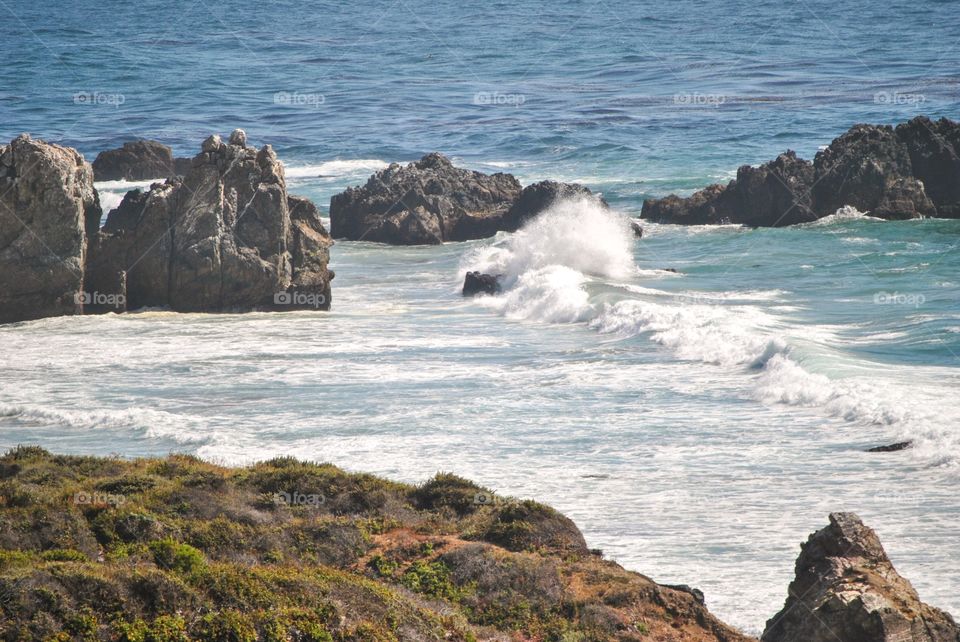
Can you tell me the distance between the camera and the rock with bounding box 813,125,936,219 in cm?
4656

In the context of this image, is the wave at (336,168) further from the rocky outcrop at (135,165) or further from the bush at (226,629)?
the bush at (226,629)

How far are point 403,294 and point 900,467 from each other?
21.0m

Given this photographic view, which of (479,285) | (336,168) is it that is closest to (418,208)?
(479,285)

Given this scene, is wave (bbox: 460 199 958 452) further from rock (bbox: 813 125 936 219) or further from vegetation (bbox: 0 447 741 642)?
vegetation (bbox: 0 447 741 642)

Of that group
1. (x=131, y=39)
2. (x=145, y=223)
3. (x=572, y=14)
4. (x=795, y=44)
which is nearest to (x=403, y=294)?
(x=145, y=223)

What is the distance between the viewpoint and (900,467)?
18734 millimetres

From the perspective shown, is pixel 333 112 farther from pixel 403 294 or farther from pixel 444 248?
pixel 403 294

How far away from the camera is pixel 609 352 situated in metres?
28.4

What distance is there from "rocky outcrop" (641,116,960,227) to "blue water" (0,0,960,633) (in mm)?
1301

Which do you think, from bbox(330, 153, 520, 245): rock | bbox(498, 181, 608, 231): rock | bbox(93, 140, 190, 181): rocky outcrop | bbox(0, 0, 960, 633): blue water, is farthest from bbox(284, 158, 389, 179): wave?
bbox(498, 181, 608, 231): rock

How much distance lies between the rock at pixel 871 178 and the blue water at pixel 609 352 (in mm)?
1179

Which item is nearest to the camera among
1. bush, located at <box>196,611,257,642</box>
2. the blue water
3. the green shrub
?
bush, located at <box>196,611,257,642</box>

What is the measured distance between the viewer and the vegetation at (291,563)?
1073 cm

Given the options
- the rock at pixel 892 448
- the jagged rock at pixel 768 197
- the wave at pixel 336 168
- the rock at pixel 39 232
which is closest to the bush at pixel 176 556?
the rock at pixel 892 448
